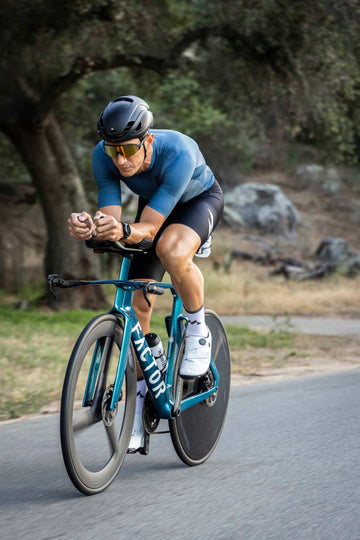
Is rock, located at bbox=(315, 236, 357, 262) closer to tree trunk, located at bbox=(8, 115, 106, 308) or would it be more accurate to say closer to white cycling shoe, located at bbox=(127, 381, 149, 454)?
tree trunk, located at bbox=(8, 115, 106, 308)

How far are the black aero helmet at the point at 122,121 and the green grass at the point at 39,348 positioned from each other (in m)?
3.02

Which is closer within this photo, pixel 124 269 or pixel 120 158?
pixel 120 158

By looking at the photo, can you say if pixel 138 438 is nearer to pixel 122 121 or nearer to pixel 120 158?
pixel 120 158

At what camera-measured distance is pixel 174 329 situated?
4.20 m

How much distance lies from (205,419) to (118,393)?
3.28 ft

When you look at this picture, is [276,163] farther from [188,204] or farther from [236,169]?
[188,204]

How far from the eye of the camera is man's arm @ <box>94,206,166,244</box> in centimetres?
325

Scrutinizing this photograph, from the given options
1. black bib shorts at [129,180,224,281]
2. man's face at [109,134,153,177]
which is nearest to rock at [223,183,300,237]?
black bib shorts at [129,180,224,281]

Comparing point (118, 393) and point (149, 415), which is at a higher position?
point (118, 393)

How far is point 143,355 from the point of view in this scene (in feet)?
12.6

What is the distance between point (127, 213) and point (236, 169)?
1091 cm

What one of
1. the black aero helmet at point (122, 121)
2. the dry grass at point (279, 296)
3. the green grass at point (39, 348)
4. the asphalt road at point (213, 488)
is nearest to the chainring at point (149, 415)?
the asphalt road at point (213, 488)

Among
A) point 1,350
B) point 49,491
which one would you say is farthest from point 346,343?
point 49,491

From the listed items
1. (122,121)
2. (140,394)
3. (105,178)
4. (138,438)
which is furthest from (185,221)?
(138,438)
